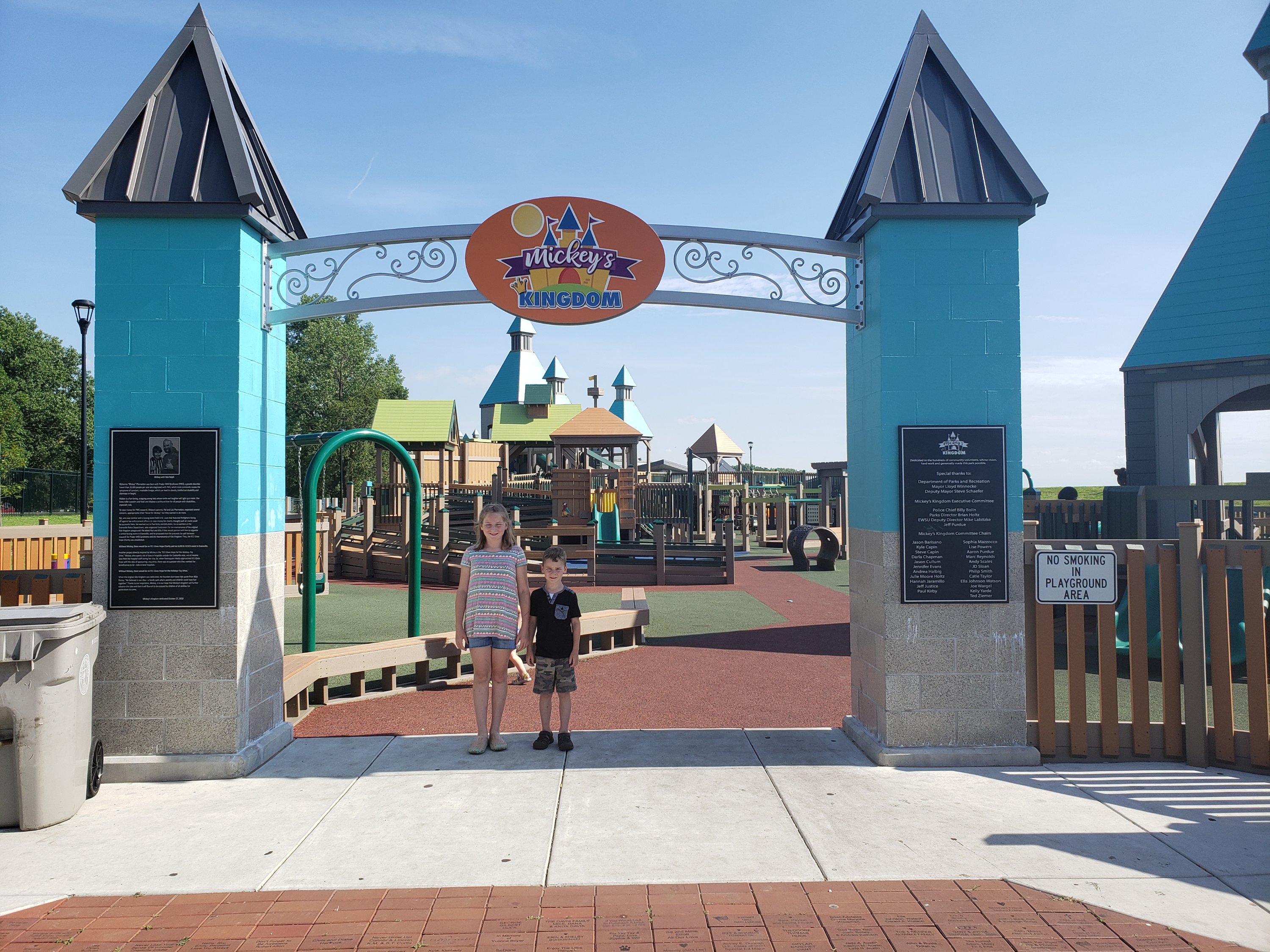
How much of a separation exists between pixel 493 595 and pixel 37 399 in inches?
2148

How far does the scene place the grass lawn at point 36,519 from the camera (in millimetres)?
33406

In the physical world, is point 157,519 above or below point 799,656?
above

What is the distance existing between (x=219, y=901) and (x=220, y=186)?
434 centimetres

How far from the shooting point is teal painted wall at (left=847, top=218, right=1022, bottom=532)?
5.81 metres

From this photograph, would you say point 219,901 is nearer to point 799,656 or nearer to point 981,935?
point 981,935

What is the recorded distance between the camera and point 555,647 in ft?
19.8

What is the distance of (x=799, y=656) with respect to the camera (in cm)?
1025

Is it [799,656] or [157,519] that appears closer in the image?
[157,519]

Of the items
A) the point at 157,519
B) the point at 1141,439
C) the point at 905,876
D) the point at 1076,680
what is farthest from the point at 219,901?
the point at 1141,439

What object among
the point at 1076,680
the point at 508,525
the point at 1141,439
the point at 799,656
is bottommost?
the point at 799,656

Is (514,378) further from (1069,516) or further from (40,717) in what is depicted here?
(40,717)

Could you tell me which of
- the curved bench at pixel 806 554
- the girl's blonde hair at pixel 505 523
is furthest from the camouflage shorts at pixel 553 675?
the curved bench at pixel 806 554

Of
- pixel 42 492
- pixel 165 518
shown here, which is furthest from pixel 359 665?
pixel 42 492

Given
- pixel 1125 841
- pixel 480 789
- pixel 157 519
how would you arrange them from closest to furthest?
pixel 1125 841 < pixel 480 789 < pixel 157 519
